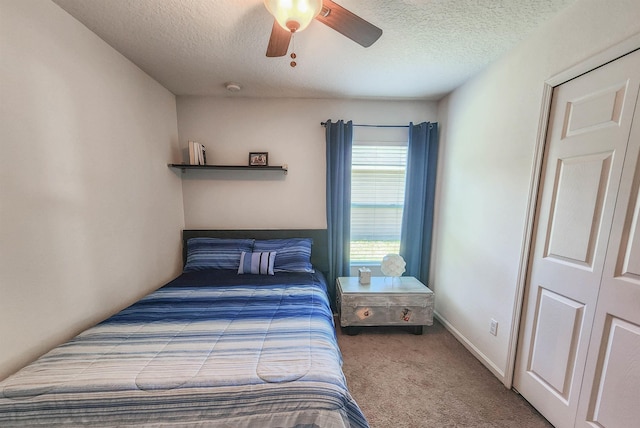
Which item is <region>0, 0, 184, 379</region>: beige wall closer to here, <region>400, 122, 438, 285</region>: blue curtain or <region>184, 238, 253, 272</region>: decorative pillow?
<region>184, 238, 253, 272</region>: decorative pillow

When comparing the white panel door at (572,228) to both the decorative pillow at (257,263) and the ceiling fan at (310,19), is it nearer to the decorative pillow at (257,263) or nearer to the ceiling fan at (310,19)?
the ceiling fan at (310,19)

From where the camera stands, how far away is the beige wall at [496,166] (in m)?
1.24

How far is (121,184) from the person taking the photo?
1.76 meters

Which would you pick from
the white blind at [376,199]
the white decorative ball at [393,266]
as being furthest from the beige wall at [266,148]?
the white decorative ball at [393,266]

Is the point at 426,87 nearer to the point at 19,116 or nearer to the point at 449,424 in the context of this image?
the point at 449,424

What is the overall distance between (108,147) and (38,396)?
4.86 feet

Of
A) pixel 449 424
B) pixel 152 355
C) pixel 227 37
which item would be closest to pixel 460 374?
pixel 449 424

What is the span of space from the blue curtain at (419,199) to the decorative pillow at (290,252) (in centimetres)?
113

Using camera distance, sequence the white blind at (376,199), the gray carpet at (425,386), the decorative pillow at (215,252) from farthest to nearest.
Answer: the white blind at (376,199)
the decorative pillow at (215,252)
the gray carpet at (425,386)

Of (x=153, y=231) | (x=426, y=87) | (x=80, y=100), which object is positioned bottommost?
(x=153, y=231)

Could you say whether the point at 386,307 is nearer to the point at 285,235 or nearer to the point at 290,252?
the point at 290,252

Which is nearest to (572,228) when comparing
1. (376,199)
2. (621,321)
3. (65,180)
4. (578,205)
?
(578,205)

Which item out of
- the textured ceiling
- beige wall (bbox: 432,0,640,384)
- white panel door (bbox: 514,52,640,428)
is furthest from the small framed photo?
white panel door (bbox: 514,52,640,428)

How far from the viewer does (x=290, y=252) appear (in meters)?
2.42
